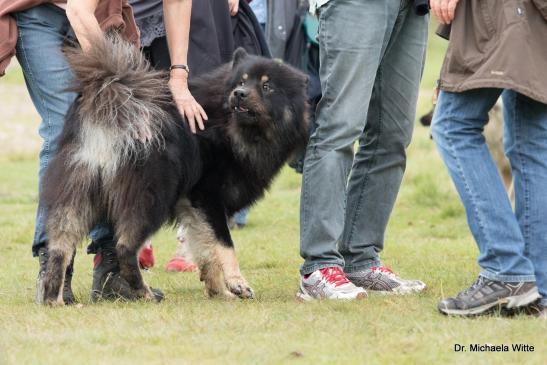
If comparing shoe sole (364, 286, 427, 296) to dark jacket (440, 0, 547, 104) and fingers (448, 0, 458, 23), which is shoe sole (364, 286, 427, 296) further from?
fingers (448, 0, 458, 23)

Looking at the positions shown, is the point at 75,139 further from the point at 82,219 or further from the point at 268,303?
the point at 268,303

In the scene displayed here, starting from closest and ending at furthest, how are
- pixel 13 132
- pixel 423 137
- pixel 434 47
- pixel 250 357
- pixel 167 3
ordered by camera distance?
pixel 250 357, pixel 167 3, pixel 423 137, pixel 13 132, pixel 434 47

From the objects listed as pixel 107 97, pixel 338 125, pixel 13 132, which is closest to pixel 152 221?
pixel 107 97

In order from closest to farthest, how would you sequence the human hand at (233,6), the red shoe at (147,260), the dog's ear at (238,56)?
the dog's ear at (238,56) → the human hand at (233,6) → the red shoe at (147,260)

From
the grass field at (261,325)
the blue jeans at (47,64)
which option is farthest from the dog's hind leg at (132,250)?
the blue jeans at (47,64)

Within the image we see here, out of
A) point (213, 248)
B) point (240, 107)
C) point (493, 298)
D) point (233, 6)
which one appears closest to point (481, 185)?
point (493, 298)

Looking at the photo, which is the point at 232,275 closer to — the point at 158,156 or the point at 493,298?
the point at 158,156

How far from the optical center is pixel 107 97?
4.49 meters

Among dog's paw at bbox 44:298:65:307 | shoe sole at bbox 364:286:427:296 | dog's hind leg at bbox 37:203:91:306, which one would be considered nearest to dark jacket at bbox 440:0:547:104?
shoe sole at bbox 364:286:427:296

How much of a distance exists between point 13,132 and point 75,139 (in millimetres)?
10895

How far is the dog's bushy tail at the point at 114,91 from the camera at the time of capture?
14.7 feet

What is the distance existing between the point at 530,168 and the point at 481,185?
0.24 meters

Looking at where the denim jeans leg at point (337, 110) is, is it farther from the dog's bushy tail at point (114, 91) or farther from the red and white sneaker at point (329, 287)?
the dog's bushy tail at point (114, 91)

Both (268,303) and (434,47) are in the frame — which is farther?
(434,47)
